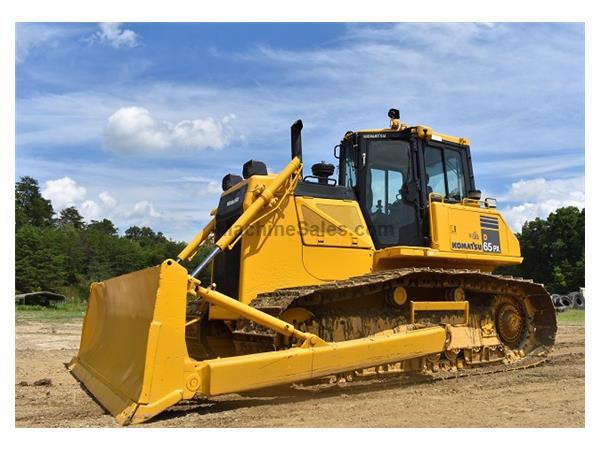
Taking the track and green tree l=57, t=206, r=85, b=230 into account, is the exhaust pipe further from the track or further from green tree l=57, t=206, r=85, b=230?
green tree l=57, t=206, r=85, b=230

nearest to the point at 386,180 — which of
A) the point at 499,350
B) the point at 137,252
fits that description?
the point at 499,350

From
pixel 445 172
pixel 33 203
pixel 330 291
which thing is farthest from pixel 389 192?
pixel 33 203

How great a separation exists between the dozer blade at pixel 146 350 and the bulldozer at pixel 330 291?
0.5 inches

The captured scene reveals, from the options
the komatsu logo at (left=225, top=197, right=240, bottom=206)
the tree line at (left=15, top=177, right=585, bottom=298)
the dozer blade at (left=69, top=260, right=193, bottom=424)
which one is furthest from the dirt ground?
the tree line at (left=15, top=177, right=585, bottom=298)

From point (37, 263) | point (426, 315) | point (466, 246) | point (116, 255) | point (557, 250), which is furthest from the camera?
point (116, 255)

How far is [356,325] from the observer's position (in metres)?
7.41

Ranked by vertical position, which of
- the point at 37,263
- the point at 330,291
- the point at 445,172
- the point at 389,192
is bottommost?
the point at 37,263

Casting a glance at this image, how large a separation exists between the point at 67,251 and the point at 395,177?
144 ft

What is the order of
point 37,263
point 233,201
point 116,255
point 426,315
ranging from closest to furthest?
1. point 426,315
2. point 233,201
3. point 37,263
4. point 116,255

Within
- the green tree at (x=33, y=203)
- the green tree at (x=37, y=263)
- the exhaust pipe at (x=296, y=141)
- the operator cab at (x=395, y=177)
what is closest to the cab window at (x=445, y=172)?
the operator cab at (x=395, y=177)

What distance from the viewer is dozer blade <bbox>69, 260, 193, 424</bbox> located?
17.6 feet

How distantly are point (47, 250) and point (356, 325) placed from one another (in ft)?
129

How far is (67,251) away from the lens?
156 feet

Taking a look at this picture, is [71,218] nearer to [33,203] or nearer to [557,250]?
[33,203]
